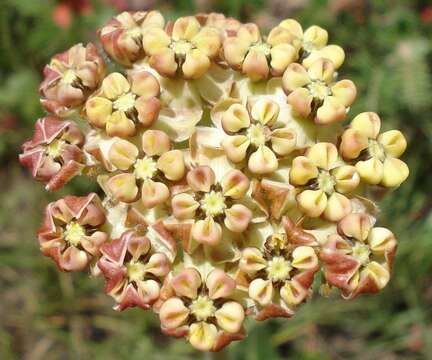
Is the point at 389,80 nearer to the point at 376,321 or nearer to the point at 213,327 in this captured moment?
the point at 376,321

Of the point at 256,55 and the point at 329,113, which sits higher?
the point at 256,55

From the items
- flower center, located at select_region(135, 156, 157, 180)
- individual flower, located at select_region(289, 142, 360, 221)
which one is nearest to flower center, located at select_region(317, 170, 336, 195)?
individual flower, located at select_region(289, 142, 360, 221)

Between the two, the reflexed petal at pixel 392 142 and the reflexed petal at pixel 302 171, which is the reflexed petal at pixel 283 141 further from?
the reflexed petal at pixel 392 142

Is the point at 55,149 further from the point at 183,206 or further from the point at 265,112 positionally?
the point at 265,112

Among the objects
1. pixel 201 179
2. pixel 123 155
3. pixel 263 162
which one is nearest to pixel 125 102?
pixel 123 155

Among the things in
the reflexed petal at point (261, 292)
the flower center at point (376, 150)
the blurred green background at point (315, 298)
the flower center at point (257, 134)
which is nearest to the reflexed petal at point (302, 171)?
the flower center at point (257, 134)

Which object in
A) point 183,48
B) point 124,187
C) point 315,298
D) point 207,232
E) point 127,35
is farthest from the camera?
point 315,298
